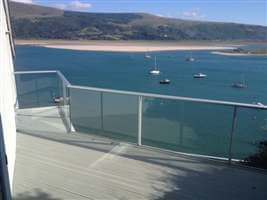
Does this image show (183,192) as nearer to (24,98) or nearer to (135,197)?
(135,197)

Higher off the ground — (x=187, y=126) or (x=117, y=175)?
(x=187, y=126)

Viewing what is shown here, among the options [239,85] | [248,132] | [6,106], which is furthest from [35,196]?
[239,85]

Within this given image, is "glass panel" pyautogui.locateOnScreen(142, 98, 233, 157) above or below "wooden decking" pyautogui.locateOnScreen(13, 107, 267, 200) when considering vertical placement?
above

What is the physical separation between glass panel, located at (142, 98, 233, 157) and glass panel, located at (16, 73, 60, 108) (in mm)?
2486

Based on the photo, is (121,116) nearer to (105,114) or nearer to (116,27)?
(105,114)

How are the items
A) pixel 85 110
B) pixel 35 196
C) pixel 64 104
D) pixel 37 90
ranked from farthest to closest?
pixel 37 90 → pixel 64 104 → pixel 85 110 → pixel 35 196

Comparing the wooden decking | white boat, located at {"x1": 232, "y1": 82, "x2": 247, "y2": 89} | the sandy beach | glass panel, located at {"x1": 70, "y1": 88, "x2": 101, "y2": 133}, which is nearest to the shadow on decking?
the wooden decking

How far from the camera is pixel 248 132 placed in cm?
399

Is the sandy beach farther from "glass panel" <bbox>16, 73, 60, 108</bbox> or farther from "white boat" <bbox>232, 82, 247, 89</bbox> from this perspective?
"glass panel" <bbox>16, 73, 60, 108</bbox>

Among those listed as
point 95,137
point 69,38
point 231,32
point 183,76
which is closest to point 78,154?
point 95,137

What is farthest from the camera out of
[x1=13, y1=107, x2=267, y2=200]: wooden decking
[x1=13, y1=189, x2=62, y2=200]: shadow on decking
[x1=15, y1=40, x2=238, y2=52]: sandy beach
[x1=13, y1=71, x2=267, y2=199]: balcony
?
[x1=15, y1=40, x2=238, y2=52]: sandy beach

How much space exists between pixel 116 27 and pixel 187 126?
118 meters

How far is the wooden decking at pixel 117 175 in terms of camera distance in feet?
10.4

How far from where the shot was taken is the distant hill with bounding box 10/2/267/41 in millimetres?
105125
